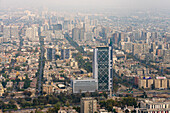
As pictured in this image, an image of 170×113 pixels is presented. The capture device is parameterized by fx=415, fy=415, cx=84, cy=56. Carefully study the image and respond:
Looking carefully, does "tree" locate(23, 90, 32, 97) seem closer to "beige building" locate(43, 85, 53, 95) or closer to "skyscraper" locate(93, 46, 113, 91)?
"beige building" locate(43, 85, 53, 95)

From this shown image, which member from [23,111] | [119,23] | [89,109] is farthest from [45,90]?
[119,23]

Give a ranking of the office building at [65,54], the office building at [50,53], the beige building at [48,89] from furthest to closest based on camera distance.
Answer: the office building at [65,54] → the office building at [50,53] → the beige building at [48,89]

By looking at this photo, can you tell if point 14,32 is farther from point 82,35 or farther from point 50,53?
point 50,53

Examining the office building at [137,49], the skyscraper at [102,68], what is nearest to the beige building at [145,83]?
the skyscraper at [102,68]

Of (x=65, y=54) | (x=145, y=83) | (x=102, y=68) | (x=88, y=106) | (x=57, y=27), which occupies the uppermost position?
(x=57, y=27)

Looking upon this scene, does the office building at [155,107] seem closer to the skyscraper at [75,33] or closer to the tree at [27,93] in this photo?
the tree at [27,93]

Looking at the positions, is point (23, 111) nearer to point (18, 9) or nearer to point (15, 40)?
point (18, 9)

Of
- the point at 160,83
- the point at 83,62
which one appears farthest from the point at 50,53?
the point at 160,83
